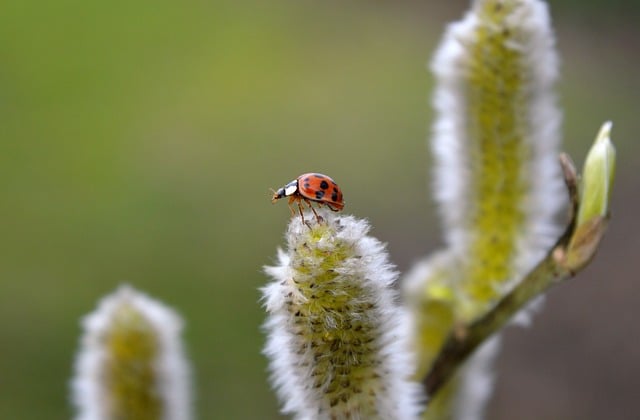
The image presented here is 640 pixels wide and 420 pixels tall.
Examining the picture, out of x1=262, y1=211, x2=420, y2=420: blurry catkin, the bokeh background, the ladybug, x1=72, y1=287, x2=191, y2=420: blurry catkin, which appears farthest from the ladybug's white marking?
the bokeh background

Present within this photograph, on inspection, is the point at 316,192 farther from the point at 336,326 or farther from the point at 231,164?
the point at 231,164

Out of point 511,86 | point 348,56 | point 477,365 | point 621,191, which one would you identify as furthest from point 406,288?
point 348,56

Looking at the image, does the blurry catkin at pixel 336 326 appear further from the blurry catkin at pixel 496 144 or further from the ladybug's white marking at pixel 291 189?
the blurry catkin at pixel 496 144

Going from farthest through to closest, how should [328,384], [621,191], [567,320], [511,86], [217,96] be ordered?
[217,96] < [621,191] < [567,320] < [511,86] < [328,384]

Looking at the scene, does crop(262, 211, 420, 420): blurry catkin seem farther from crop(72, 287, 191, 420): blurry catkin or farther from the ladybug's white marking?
crop(72, 287, 191, 420): blurry catkin

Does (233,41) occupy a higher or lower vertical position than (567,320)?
Result: higher

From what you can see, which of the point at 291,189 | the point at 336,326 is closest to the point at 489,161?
the point at 291,189

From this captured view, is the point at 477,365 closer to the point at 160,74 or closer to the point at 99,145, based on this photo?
the point at 99,145

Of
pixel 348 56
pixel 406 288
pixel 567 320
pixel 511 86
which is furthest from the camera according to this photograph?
pixel 348 56
